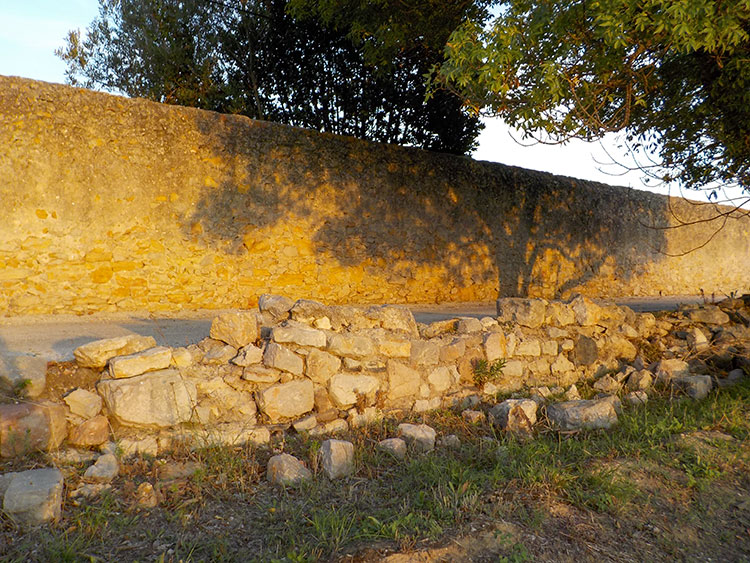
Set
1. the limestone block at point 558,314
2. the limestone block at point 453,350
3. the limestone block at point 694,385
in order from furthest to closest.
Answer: the limestone block at point 558,314 → the limestone block at point 694,385 → the limestone block at point 453,350

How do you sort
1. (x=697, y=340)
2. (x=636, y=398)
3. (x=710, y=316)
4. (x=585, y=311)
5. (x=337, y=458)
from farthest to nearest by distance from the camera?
(x=710, y=316) < (x=697, y=340) < (x=585, y=311) < (x=636, y=398) < (x=337, y=458)

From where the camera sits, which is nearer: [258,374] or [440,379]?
[258,374]

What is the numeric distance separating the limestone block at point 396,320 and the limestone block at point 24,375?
7.73ft

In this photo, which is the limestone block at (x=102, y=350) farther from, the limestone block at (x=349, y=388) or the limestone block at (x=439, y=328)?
the limestone block at (x=439, y=328)

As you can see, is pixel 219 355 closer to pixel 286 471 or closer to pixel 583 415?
pixel 286 471

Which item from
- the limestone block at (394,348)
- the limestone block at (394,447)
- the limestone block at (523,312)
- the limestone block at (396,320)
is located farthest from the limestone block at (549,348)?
the limestone block at (394,447)

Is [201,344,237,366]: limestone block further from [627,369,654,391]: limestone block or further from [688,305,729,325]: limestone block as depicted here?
[688,305,729,325]: limestone block

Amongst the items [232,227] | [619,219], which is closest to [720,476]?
[232,227]

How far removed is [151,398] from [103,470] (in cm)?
53

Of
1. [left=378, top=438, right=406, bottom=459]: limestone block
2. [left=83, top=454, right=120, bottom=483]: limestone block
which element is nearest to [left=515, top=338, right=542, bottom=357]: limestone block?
[left=378, top=438, right=406, bottom=459]: limestone block

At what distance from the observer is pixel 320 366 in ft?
12.6

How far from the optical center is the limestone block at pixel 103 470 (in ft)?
9.31

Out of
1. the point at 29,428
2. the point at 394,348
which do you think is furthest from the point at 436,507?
the point at 29,428

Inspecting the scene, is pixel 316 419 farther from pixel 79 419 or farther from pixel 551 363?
pixel 551 363
